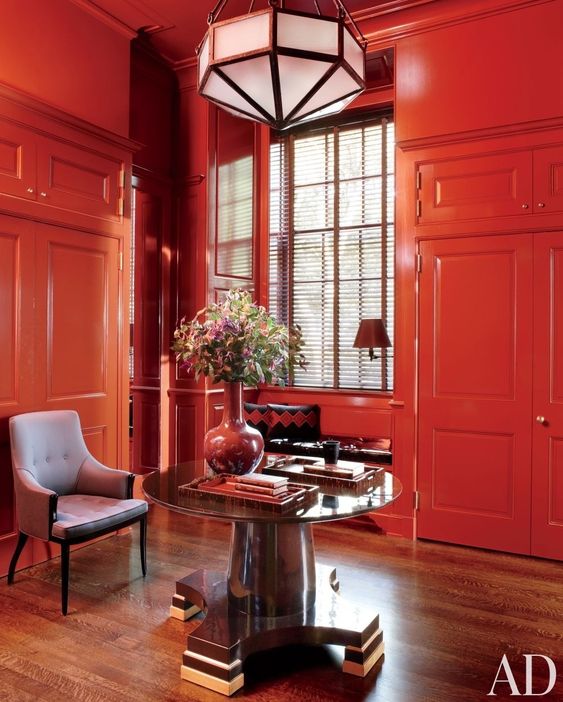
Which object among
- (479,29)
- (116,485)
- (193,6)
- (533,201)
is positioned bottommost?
(116,485)

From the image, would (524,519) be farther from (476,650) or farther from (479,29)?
(479,29)

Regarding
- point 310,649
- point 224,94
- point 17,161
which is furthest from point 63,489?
point 224,94

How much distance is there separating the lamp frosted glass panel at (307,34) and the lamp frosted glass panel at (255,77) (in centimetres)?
11

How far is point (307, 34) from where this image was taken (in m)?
2.24

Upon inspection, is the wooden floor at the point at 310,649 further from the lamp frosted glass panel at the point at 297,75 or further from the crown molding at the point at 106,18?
the crown molding at the point at 106,18

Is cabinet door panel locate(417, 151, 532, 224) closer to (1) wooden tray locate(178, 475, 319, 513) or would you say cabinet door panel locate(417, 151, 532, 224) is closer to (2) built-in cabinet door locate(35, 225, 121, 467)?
(2) built-in cabinet door locate(35, 225, 121, 467)

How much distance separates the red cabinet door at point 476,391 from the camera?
3752 millimetres

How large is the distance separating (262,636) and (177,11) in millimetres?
4061

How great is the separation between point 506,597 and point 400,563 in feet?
2.19

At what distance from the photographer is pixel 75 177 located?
12.4 ft

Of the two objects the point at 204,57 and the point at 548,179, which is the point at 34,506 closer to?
the point at 204,57

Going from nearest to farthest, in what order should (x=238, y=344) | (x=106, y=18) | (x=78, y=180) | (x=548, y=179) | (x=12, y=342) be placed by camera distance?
1. (x=238, y=344)
2. (x=12, y=342)
3. (x=548, y=179)
4. (x=78, y=180)
5. (x=106, y=18)

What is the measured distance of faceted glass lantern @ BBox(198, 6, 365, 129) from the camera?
87.5 inches

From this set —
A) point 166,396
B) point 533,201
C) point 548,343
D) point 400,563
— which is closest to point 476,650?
point 400,563
